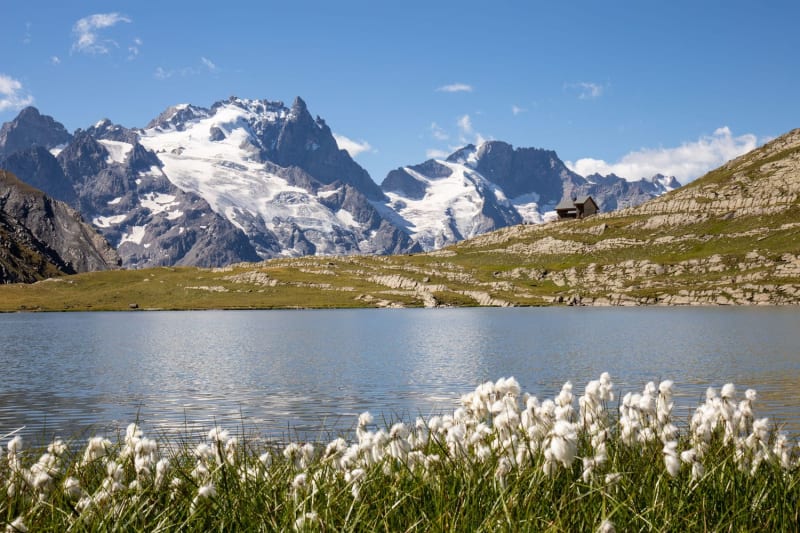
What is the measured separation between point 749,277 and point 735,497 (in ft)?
617

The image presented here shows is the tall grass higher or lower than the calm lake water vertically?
higher

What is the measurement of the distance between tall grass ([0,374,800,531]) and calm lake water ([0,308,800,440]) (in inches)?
153

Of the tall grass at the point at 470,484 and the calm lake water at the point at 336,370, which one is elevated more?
the tall grass at the point at 470,484

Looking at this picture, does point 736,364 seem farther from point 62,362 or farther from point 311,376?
point 62,362

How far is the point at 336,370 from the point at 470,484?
155ft

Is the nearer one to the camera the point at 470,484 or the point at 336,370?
the point at 470,484

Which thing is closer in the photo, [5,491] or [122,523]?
[122,523]

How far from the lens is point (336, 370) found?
56812 mm

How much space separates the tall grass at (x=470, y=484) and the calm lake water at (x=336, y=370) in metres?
3.89

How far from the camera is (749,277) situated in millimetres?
179250

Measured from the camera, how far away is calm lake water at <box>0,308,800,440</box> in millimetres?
35969

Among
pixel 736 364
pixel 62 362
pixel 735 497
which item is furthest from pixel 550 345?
pixel 735 497

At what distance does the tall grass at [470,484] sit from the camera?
8828 mm

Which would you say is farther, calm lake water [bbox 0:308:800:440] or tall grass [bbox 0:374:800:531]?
calm lake water [bbox 0:308:800:440]
